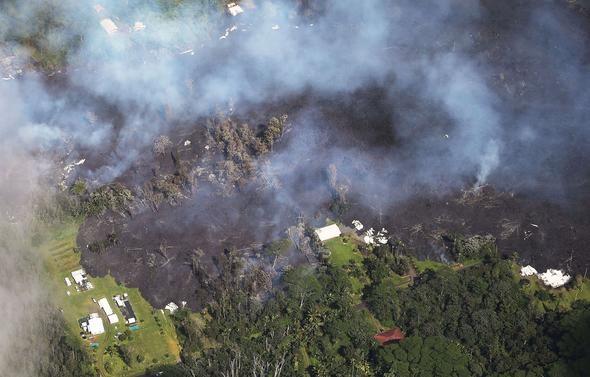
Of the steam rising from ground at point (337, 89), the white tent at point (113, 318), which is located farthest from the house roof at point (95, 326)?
the steam rising from ground at point (337, 89)

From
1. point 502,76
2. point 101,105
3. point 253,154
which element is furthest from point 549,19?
point 101,105

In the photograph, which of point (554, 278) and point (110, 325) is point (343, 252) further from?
point (110, 325)

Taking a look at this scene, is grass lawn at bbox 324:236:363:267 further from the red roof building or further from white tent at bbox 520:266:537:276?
white tent at bbox 520:266:537:276

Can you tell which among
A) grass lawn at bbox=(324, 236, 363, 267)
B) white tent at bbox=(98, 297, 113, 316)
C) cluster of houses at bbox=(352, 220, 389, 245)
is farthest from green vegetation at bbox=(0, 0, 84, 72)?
cluster of houses at bbox=(352, 220, 389, 245)

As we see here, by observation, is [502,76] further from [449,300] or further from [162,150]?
[162,150]

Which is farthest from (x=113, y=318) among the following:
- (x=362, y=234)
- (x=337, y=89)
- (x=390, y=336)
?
(x=337, y=89)

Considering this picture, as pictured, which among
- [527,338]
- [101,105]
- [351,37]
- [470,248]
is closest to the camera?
[527,338]

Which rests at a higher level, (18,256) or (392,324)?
(18,256)
